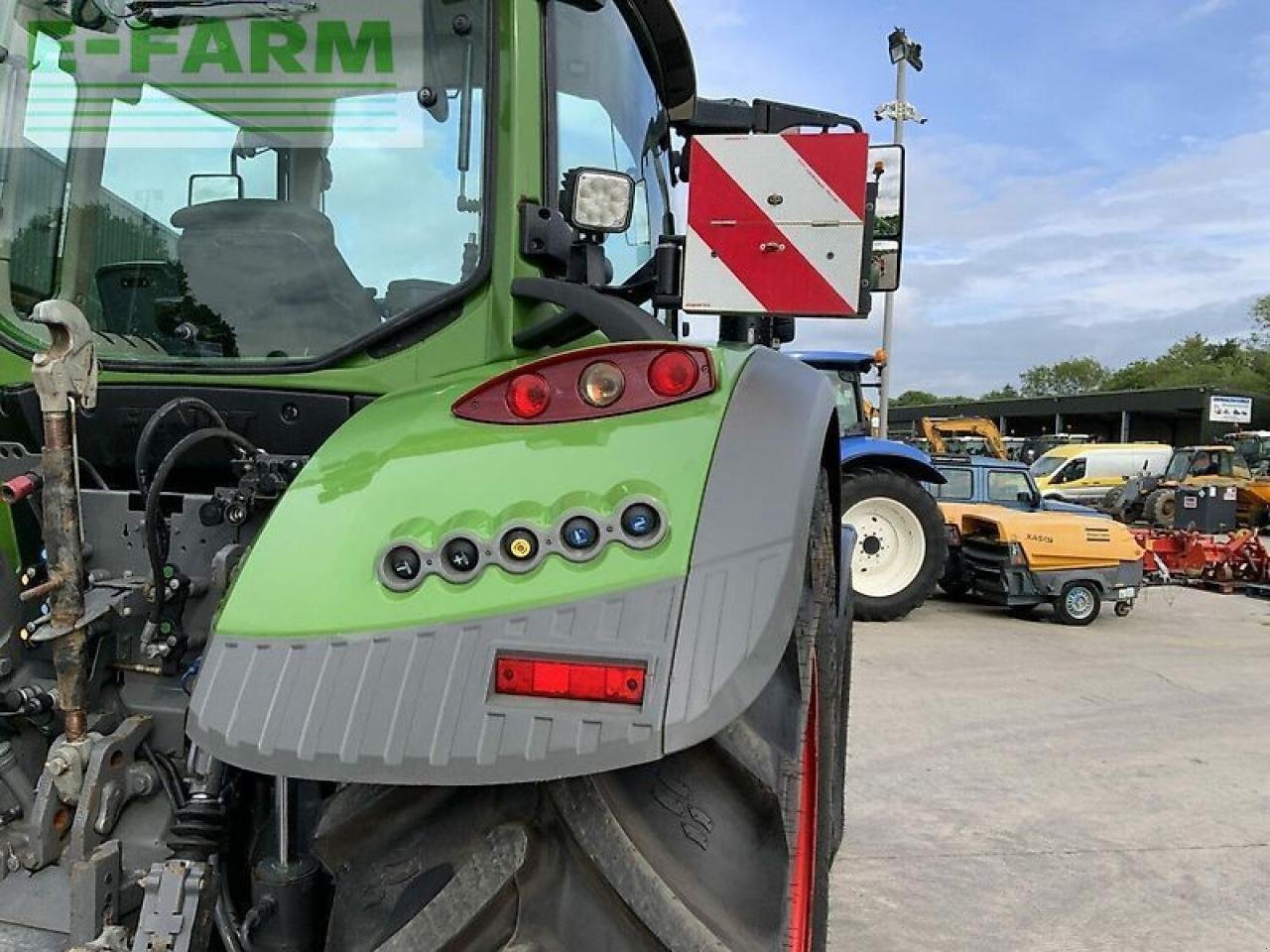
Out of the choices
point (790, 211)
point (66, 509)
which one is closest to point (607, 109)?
point (790, 211)

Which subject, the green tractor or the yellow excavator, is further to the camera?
the yellow excavator

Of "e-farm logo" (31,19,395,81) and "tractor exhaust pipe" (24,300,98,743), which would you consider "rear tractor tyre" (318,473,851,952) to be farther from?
"e-farm logo" (31,19,395,81)

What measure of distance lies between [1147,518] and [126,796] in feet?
56.5

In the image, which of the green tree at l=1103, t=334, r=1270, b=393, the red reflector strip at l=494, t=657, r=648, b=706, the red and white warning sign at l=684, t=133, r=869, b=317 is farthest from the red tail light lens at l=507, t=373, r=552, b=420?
the green tree at l=1103, t=334, r=1270, b=393

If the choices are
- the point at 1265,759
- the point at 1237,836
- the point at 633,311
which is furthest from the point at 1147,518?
the point at 633,311

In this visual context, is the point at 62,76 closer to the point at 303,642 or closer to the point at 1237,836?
the point at 303,642

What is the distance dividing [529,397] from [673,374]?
21 centimetres

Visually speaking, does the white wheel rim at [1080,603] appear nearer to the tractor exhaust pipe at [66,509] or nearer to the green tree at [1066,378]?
the tractor exhaust pipe at [66,509]

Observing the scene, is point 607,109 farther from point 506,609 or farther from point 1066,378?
point 1066,378

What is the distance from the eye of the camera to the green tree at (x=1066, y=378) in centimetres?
6940

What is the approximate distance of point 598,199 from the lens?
5.78 feet

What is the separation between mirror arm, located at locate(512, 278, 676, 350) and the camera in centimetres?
171

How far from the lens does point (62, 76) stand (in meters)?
1.97

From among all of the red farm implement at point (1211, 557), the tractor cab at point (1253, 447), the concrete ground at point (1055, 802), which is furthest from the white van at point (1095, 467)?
the concrete ground at point (1055, 802)
